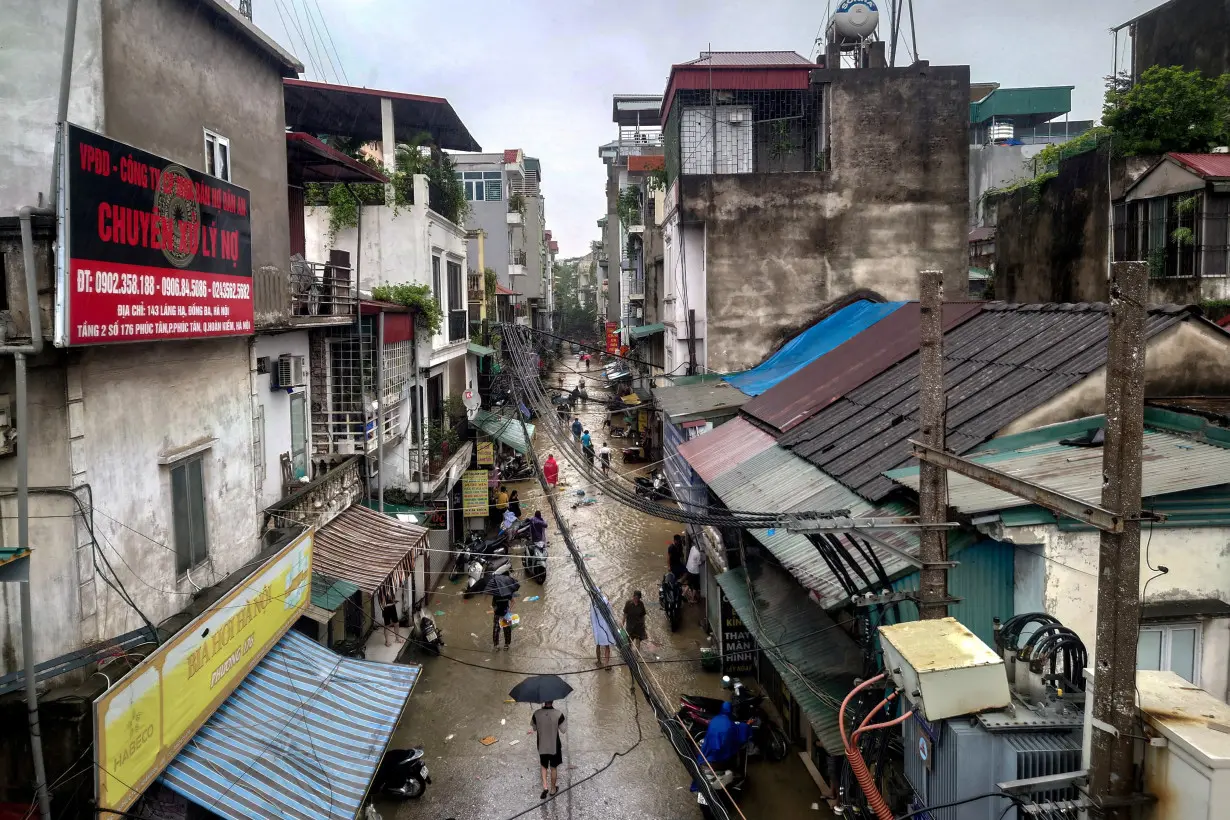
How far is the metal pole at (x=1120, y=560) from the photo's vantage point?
5102mm

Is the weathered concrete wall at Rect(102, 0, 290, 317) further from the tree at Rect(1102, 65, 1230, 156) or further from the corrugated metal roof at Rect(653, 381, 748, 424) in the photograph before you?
the tree at Rect(1102, 65, 1230, 156)

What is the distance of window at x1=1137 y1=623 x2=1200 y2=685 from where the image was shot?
26.2 ft

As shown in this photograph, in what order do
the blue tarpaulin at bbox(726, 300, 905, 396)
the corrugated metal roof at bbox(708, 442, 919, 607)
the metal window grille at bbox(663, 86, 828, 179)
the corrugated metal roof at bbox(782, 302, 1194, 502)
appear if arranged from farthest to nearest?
the metal window grille at bbox(663, 86, 828, 179)
the blue tarpaulin at bbox(726, 300, 905, 396)
the corrugated metal roof at bbox(782, 302, 1194, 502)
the corrugated metal roof at bbox(708, 442, 919, 607)

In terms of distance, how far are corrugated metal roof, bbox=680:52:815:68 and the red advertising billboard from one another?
1713 cm

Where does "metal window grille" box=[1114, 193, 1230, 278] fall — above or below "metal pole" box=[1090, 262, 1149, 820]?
above

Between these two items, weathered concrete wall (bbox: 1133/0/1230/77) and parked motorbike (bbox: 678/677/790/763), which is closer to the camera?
parked motorbike (bbox: 678/677/790/763)

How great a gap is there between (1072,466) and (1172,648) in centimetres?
186

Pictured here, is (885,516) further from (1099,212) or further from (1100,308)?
(1099,212)

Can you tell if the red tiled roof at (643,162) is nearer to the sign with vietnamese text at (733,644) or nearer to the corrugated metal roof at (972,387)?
the corrugated metal roof at (972,387)

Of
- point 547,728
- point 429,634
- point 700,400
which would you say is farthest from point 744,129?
point 547,728

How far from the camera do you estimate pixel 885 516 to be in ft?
29.9

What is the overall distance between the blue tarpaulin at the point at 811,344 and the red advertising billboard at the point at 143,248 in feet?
37.5

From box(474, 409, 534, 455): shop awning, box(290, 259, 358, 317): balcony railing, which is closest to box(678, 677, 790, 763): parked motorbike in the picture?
box(290, 259, 358, 317): balcony railing

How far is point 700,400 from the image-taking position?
18953 millimetres
